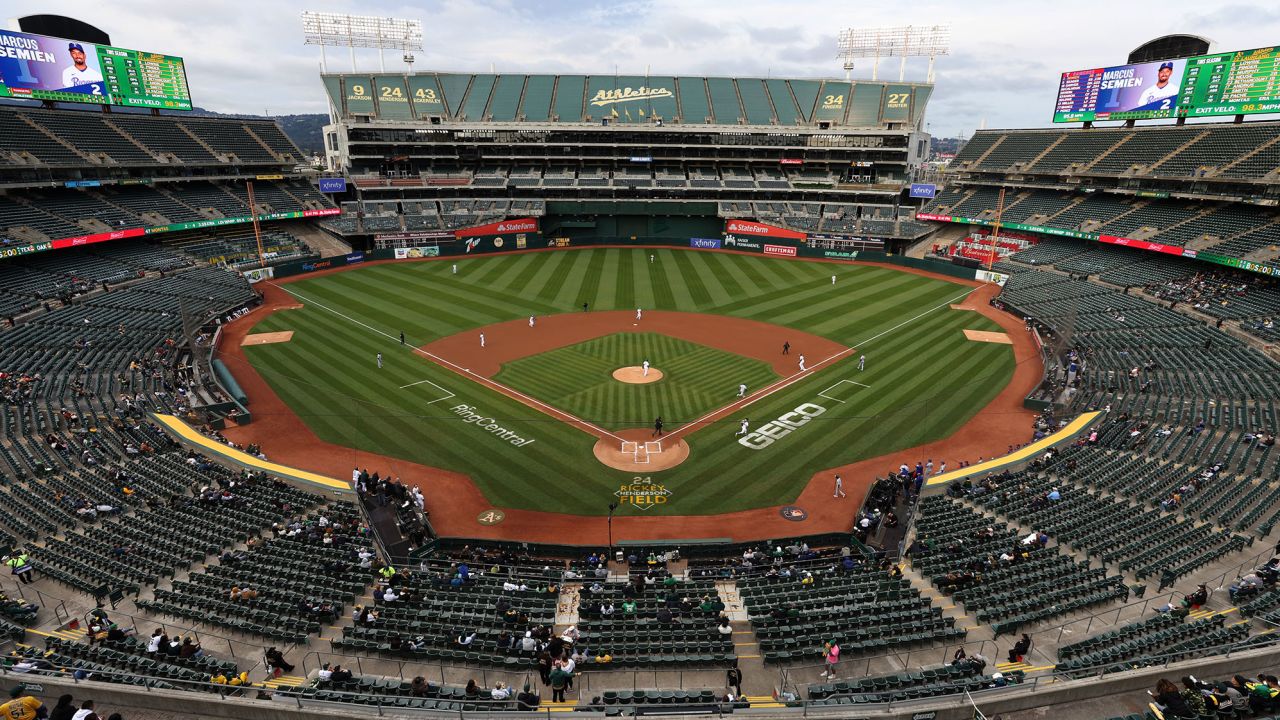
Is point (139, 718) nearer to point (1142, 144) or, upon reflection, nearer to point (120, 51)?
point (120, 51)

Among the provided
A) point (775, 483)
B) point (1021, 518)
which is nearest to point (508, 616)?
point (775, 483)

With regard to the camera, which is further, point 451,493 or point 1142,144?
point 1142,144

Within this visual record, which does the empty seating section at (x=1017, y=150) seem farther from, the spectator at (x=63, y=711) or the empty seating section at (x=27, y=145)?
the empty seating section at (x=27, y=145)

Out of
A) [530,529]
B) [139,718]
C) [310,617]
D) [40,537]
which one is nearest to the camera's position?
[139,718]

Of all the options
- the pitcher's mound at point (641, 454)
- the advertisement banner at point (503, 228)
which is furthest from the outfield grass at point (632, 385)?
the advertisement banner at point (503, 228)

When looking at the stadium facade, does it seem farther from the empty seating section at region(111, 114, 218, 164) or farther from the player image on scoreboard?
the player image on scoreboard

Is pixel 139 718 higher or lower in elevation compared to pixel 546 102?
lower

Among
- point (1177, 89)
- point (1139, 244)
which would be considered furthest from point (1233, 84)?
point (1139, 244)
